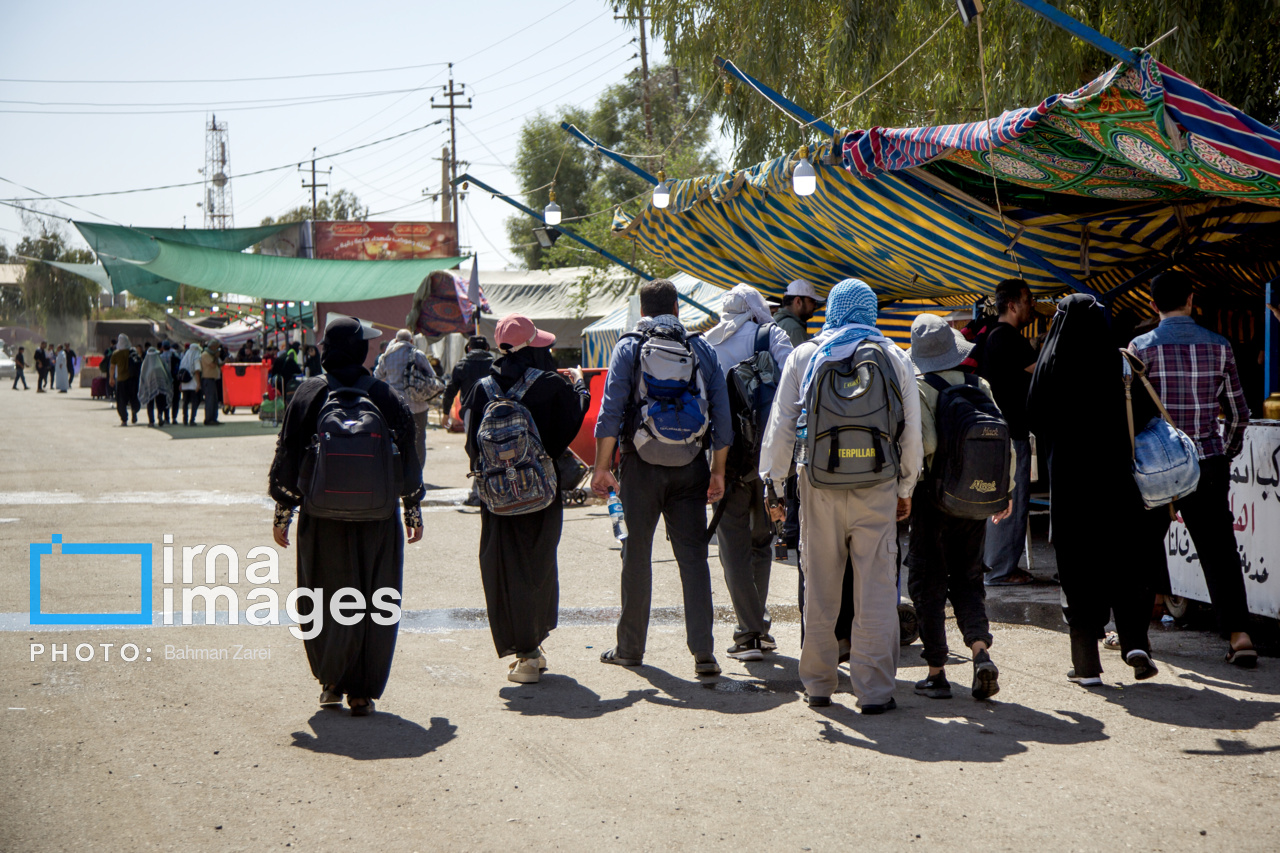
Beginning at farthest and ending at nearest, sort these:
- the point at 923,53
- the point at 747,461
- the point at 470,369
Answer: the point at 923,53, the point at 470,369, the point at 747,461

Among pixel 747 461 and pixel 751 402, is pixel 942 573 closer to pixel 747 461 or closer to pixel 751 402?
pixel 747 461

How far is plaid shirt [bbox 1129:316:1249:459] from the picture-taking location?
551 centimetres

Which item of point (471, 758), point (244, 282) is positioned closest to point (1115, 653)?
point (471, 758)

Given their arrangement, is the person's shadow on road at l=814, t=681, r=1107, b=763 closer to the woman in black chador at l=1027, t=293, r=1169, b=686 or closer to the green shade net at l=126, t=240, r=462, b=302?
the woman in black chador at l=1027, t=293, r=1169, b=686

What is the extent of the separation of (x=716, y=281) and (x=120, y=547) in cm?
659

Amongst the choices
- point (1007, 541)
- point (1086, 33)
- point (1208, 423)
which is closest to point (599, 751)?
point (1208, 423)

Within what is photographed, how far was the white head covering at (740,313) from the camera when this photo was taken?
20.1 feet

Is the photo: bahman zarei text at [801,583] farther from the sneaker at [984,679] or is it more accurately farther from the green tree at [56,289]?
the green tree at [56,289]

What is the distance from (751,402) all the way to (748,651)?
1277 mm

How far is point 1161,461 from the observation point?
5090 millimetres

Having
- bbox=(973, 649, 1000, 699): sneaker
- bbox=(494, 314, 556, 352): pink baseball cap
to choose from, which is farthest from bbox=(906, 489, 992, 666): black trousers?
bbox=(494, 314, 556, 352): pink baseball cap

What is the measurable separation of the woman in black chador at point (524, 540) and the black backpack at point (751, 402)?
2.64ft

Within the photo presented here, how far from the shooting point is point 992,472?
4.84 m

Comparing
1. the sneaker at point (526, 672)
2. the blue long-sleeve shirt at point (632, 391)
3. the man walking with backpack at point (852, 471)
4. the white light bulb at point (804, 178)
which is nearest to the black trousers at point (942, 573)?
the man walking with backpack at point (852, 471)
